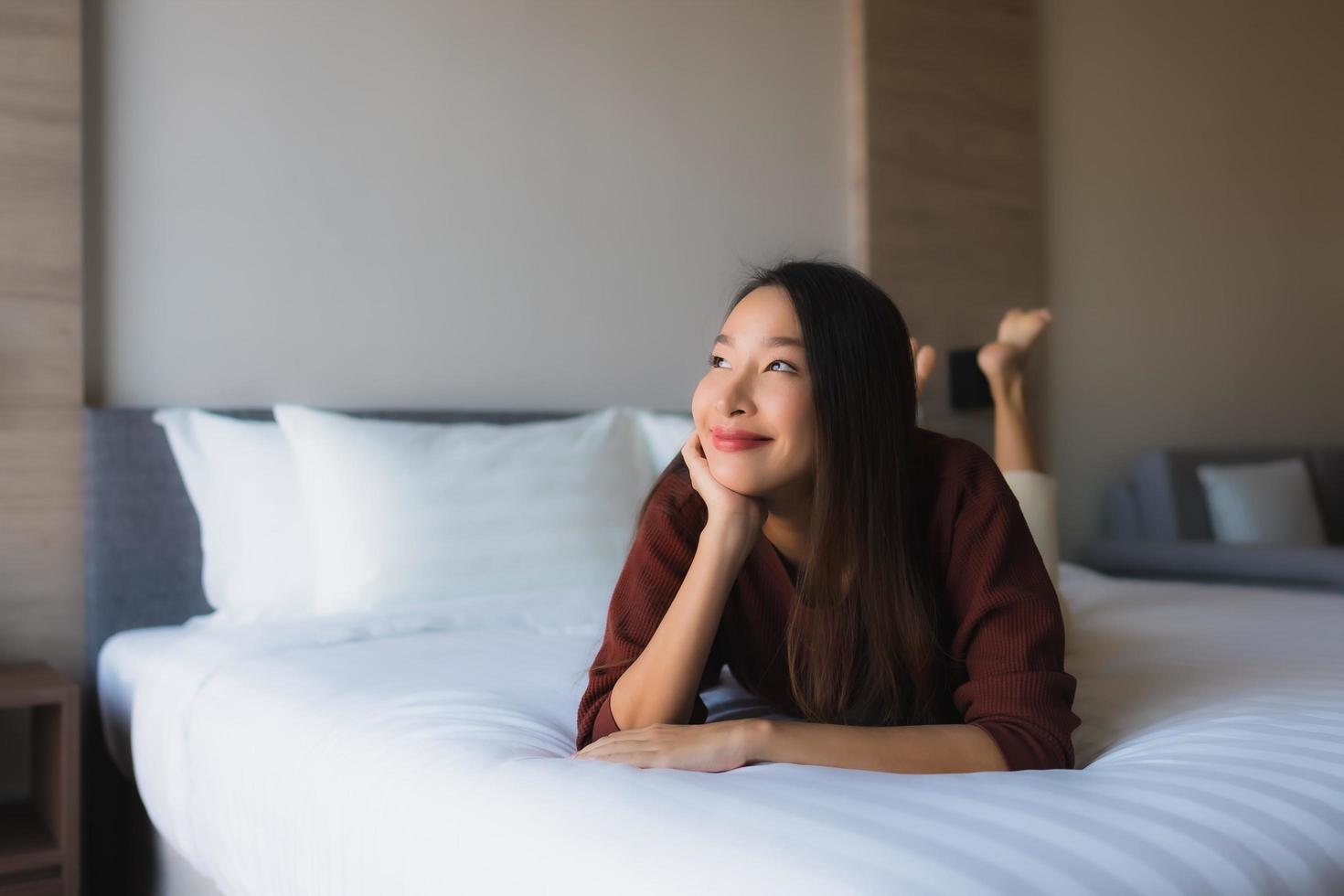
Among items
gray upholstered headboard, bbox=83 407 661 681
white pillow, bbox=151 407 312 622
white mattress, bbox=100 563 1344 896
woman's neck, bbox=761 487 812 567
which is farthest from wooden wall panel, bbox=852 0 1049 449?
woman's neck, bbox=761 487 812 567

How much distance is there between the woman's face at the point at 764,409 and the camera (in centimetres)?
120

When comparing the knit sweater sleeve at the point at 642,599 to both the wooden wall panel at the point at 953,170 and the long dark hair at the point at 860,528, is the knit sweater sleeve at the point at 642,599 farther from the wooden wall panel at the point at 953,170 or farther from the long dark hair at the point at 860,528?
the wooden wall panel at the point at 953,170

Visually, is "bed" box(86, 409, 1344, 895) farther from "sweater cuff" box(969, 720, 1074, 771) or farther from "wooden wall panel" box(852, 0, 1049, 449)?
"wooden wall panel" box(852, 0, 1049, 449)

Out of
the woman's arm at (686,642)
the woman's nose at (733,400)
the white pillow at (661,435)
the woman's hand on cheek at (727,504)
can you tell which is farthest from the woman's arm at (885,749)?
the white pillow at (661,435)

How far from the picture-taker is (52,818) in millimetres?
2033

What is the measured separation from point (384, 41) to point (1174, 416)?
304cm

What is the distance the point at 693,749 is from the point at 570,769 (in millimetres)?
119

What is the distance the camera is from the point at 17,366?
227cm

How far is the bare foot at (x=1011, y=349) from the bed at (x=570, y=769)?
0.50m

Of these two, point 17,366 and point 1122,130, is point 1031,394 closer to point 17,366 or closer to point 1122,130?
point 1122,130

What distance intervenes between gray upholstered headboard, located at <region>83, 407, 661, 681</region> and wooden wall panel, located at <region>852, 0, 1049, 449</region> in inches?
79.1

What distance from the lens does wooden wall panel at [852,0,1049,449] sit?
136 inches

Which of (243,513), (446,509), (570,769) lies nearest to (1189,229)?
(446,509)

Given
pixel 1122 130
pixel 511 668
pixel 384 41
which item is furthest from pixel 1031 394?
pixel 511 668
